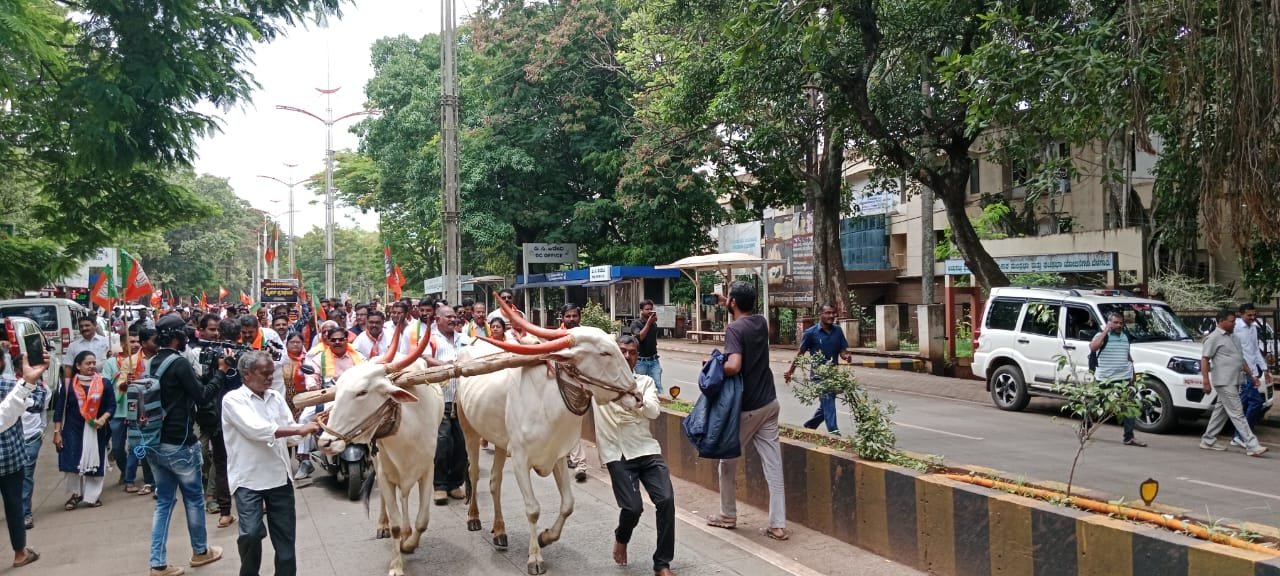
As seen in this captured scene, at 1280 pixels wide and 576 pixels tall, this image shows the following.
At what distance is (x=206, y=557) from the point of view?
6.11 meters

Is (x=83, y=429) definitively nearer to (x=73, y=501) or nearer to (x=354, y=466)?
(x=73, y=501)

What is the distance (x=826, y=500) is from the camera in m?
6.20

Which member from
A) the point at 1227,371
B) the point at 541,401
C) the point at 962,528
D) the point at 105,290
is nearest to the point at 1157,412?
the point at 1227,371

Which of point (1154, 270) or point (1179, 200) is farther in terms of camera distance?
point (1154, 270)

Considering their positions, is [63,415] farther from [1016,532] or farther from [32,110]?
[1016,532]

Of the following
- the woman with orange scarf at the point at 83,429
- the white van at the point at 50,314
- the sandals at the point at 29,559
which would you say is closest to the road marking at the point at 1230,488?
the sandals at the point at 29,559

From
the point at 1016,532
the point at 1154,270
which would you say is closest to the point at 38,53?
the point at 1016,532

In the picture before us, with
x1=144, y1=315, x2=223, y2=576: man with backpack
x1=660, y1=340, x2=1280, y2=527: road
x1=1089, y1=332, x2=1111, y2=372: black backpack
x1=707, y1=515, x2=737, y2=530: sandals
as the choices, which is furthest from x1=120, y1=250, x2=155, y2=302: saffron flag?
x1=1089, y1=332, x2=1111, y2=372: black backpack

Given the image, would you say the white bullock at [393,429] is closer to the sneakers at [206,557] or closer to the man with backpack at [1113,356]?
the sneakers at [206,557]

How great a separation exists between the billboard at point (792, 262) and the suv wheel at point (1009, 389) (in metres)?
10.3

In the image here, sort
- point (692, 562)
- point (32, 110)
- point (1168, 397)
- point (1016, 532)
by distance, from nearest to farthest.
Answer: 1. point (1016, 532)
2. point (692, 562)
3. point (1168, 397)
4. point (32, 110)

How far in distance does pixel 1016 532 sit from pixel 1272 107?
5.74 m

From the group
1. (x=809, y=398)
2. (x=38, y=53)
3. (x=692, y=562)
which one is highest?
(x=38, y=53)

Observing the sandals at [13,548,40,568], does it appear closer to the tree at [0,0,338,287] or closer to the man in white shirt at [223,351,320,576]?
the man in white shirt at [223,351,320,576]
